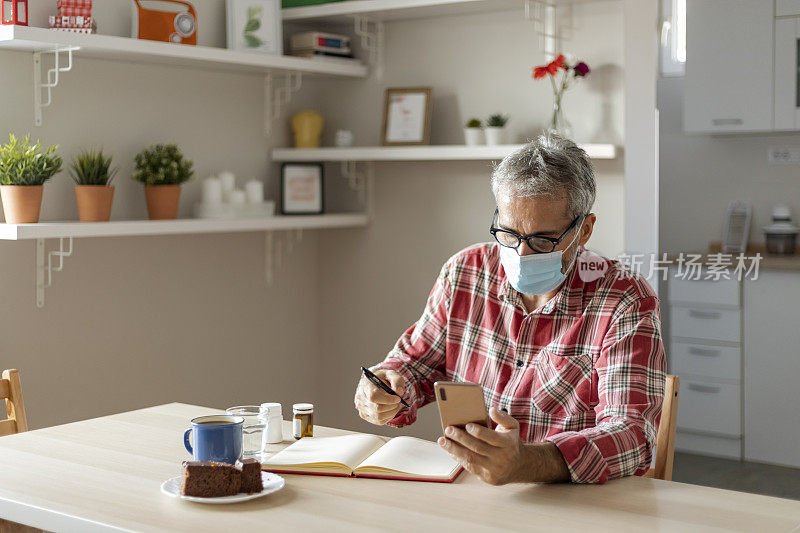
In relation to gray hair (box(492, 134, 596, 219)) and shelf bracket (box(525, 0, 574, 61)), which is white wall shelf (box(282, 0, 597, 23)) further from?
gray hair (box(492, 134, 596, 219))

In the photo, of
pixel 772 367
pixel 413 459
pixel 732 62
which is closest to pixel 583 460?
pixel 413 459

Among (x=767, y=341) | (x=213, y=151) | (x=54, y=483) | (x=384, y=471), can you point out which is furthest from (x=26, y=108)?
(x=767, y=341)

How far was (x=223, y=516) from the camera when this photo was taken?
4.58 feet

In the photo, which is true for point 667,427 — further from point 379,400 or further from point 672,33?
point 672,33

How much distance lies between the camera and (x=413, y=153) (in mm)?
3471

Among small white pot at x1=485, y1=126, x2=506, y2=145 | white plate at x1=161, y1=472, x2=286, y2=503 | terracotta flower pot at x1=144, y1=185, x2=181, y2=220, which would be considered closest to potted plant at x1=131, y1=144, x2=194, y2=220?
terracotta flower pot at x1=144, y1=185, x2=181, y2=220

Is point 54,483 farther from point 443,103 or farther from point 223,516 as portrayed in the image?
point 443,103

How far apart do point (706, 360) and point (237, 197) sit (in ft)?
6.52

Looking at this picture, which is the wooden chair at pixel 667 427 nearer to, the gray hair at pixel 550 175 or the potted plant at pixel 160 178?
the gray hair at pixel 550 175

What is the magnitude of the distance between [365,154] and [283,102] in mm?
444

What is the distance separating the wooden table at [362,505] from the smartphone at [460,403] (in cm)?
12

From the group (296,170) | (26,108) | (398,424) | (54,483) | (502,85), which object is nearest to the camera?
(54,483)

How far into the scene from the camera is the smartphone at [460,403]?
146cm

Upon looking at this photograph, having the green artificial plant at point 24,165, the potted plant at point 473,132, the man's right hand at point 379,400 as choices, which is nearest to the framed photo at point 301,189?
the potted plant at point 473,132
